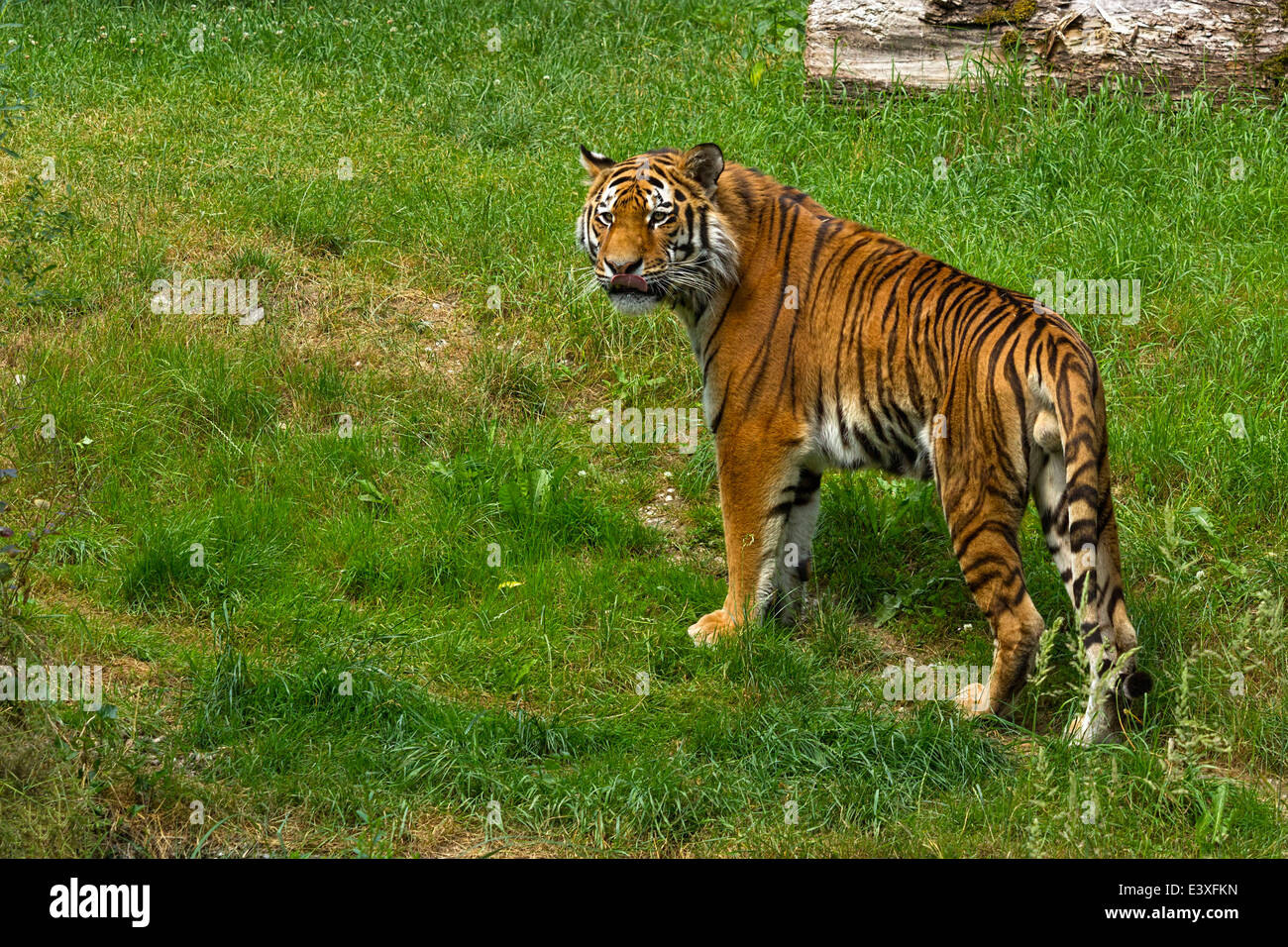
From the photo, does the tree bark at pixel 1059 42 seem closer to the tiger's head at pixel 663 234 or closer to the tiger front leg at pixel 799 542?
the tiger's head at pixel 663 234

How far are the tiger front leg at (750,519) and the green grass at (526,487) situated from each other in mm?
168

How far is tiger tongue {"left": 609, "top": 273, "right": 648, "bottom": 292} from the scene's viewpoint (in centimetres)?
527

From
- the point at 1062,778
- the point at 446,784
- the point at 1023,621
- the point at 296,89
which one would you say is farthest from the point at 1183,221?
the point at 296,89

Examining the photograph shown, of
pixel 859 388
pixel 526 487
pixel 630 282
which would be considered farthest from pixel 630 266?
pixel 526 487

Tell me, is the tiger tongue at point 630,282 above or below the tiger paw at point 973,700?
above

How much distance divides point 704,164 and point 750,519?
1.38m

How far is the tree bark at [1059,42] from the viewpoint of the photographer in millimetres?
8086

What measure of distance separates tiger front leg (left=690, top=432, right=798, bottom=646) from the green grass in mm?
168

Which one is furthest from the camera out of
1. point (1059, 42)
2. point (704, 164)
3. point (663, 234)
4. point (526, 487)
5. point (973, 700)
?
point (1059, 42)

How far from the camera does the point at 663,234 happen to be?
5312mm

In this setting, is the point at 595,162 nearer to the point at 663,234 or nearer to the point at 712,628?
the point at 663,234

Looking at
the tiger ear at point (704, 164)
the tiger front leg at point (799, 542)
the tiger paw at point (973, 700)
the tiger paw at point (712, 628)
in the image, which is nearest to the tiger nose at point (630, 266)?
the tiger ear at point (704, 164)

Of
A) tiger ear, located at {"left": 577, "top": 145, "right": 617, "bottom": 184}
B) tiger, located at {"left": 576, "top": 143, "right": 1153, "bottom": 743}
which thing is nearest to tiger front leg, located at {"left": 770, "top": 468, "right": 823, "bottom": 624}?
tiger, located at {"left": 576, "top": 143, "right": 1153, "bottom": 743}

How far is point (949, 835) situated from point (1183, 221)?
4432 millimetres
